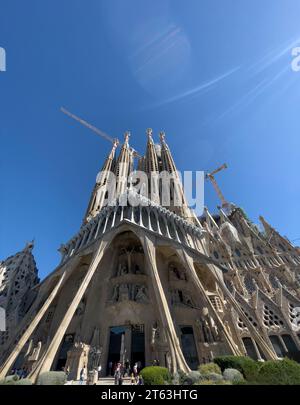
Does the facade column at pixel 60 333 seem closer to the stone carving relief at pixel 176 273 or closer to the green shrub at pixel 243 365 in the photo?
the stone carving relief at pixel 176 273

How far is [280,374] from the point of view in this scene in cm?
909

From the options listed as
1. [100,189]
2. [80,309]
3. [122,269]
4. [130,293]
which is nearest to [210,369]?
[130,293]

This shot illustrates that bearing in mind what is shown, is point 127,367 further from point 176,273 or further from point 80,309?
point 176,273

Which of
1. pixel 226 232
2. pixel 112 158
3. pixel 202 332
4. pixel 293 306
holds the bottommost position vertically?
pixel 202 332

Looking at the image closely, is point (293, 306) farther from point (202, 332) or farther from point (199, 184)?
point (199, 184)

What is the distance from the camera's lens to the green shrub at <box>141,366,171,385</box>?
435 inches

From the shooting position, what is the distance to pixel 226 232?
34.6 metres

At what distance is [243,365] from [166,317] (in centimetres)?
731

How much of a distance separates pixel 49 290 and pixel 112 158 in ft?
135

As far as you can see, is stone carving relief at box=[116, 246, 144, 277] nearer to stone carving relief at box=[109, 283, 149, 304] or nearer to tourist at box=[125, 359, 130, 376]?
stone carving relief at box=[109, 283, 149, 304]
